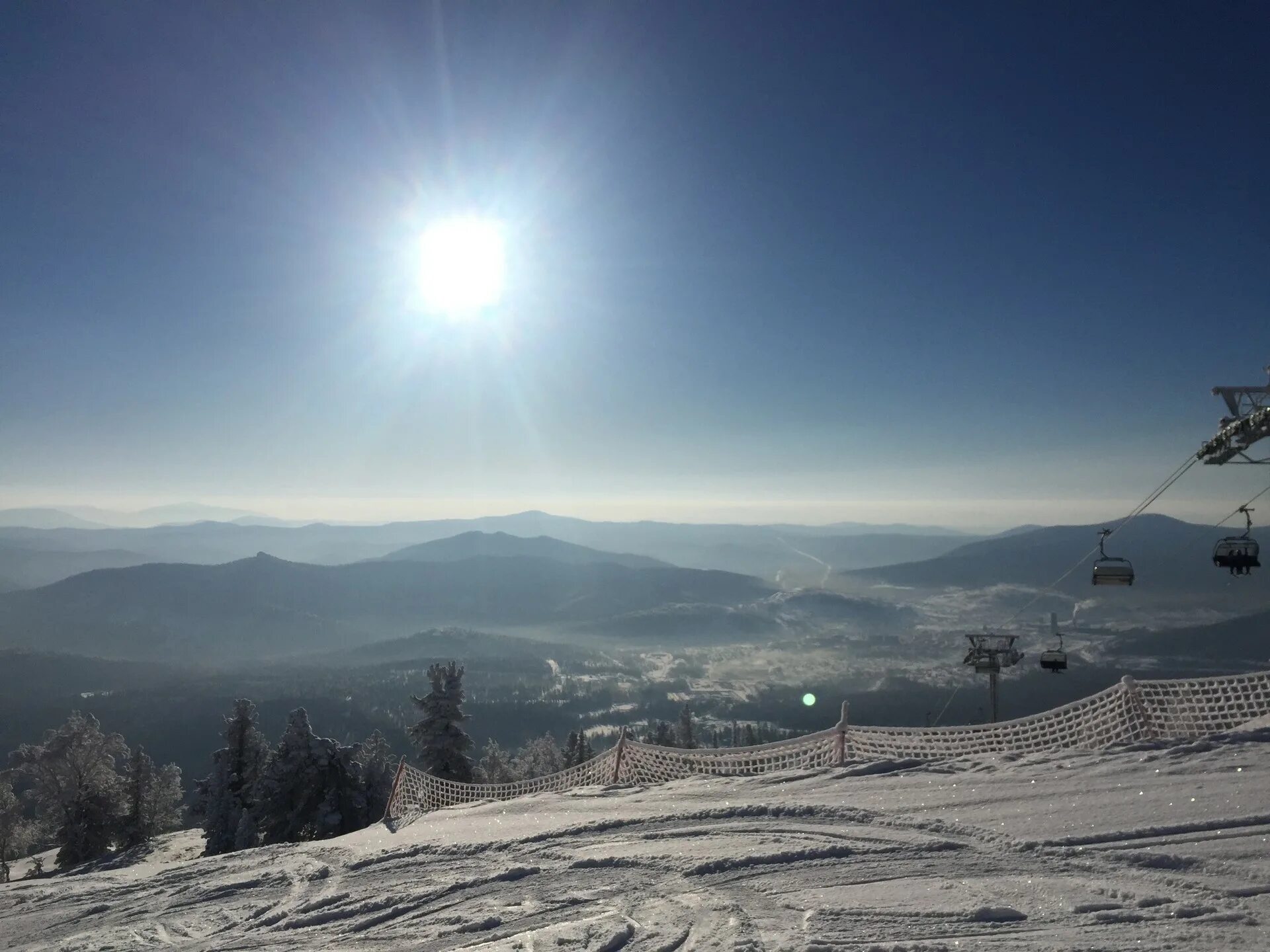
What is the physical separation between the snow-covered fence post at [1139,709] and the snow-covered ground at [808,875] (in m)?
0.62

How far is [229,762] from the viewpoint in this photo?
2972 centimetres

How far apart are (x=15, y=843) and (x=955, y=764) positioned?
1989 inches

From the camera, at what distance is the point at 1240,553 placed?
1383 cm

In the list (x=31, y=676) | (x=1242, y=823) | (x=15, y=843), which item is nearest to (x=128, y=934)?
(x=1242, y=823)

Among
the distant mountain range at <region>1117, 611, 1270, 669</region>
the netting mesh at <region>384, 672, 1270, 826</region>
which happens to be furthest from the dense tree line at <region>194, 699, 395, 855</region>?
the distant mountain range at <region>1117, 611, 1270, 669</region>

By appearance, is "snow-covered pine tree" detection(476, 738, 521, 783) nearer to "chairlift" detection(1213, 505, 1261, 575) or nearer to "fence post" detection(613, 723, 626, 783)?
"fence post" detection(613, 723, 626, 783)

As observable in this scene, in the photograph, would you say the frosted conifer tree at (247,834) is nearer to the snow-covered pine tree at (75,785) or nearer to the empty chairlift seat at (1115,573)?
the snow-covered pine tree at (75,785)

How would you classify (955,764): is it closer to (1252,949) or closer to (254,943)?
(1252,949)

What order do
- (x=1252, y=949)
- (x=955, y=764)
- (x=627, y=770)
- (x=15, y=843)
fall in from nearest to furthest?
(x=1252, y=949) < (x=955, y=764) < (x=627, y=770) < (x=15, y=843)

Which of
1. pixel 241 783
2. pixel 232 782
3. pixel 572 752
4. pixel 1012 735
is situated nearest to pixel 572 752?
pixel 572 752

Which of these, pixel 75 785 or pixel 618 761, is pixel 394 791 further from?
pixel 75 785

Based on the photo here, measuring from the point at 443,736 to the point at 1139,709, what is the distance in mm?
25343

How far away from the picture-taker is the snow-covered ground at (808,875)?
14.3ft

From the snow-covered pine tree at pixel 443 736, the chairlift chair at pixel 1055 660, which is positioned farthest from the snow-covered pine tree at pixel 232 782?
the chairlift chair at pixel 1055 660
